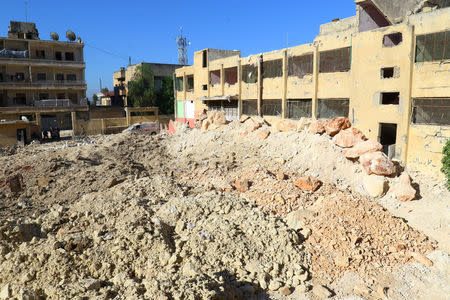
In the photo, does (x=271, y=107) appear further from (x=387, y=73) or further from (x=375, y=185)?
(x=375, y=185)

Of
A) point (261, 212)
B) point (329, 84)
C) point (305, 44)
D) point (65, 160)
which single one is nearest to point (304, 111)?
point (329, 84)

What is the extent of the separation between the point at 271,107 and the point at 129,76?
32549 mm

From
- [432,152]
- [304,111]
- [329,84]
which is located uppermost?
[329,84]

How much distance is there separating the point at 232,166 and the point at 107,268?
10.1m

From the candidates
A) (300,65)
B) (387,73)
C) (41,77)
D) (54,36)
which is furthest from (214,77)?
(54,36)

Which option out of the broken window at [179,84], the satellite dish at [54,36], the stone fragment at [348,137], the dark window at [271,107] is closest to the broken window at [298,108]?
the dark window at [271,107]

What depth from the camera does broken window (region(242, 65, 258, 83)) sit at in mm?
25072

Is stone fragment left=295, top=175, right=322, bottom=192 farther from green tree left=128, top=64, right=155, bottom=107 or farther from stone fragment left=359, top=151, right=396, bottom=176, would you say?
green tree left=128, top=64, right=155, bottom=107

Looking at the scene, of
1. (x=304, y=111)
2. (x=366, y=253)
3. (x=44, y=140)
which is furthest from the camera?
(x=44, y=140)

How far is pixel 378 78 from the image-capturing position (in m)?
16.5

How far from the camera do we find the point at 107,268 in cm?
888

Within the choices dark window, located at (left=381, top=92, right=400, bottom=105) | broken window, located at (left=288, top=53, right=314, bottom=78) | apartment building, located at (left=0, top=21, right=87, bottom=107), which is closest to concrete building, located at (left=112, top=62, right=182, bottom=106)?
apartment building, located at (left=0, top=21, right=87, bottom=107)

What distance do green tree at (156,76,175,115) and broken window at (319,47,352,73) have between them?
100.0ft

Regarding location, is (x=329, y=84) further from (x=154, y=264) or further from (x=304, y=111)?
(x=154, y=264)
